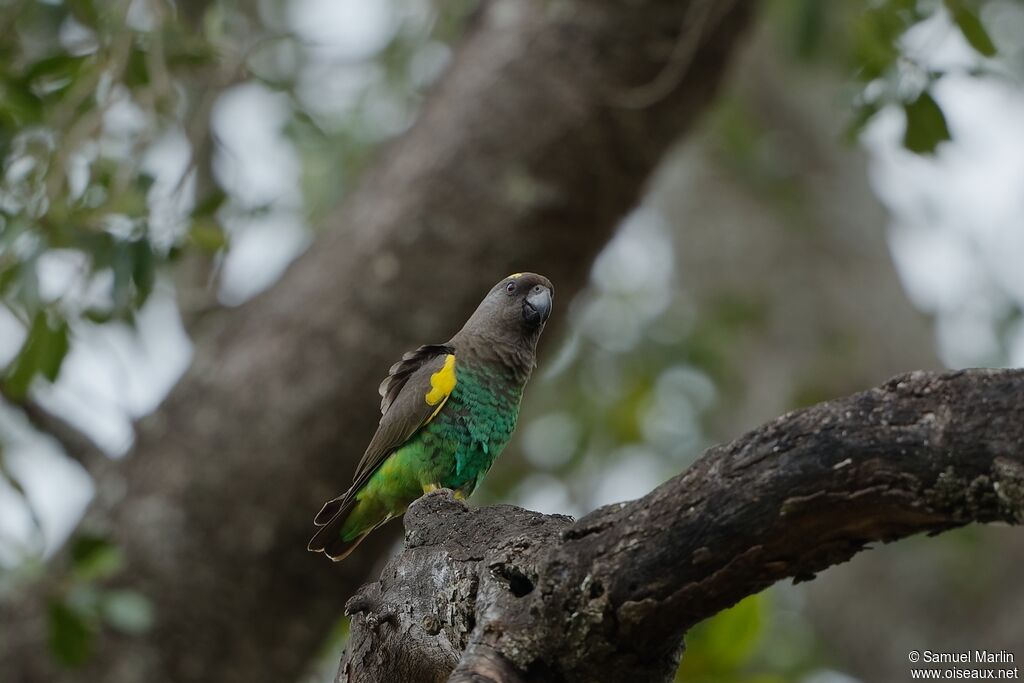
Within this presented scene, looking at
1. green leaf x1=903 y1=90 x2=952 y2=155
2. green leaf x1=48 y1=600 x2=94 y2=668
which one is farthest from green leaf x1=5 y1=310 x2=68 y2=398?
green leaf x1=903 y1=90 x2=952 y2=155

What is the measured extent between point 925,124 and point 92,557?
3736 millimetres

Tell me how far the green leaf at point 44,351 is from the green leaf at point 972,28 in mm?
3462

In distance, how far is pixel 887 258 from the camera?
10.4 m

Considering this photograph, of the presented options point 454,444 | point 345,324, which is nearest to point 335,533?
point 454,444

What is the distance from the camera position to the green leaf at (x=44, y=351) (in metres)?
4.32

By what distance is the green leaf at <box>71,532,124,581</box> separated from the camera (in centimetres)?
479

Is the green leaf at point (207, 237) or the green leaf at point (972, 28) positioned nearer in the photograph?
the green leaf at point (972, 28)

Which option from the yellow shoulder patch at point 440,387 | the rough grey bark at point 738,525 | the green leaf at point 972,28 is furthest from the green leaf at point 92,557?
the green leaf at point 972,28

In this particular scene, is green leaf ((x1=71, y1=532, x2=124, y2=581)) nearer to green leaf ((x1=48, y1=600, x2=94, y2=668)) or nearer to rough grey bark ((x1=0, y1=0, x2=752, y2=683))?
green leaf ((x1=48, y1=600, x2=94, y2=668))

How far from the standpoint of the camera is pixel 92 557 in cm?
486

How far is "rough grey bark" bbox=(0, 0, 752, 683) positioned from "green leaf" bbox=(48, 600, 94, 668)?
25.1 inches

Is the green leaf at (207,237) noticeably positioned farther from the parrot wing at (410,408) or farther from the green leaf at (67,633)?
the green leaf at (67,633)

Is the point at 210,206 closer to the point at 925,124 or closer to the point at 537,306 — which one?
the point at 537,306

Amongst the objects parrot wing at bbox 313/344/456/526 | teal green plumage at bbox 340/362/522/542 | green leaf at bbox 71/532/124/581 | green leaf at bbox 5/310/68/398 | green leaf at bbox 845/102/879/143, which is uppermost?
green leaf at bbox 5/310/68/398
